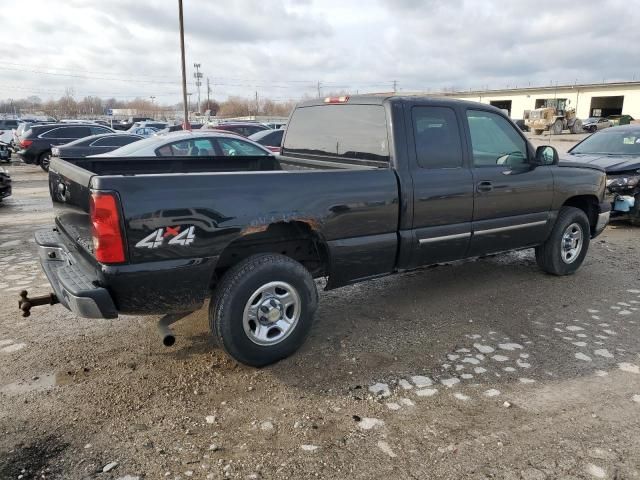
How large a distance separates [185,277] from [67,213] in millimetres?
1255

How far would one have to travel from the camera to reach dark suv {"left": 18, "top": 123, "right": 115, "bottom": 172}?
1789 centimetres

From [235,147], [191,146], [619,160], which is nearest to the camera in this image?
[619,160]

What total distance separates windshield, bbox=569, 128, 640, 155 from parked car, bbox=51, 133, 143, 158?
1192 cm

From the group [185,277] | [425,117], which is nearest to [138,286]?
[185,277]

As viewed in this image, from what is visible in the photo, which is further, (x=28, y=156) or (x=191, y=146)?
(x=28, y=156)

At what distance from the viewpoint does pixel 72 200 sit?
357 cm

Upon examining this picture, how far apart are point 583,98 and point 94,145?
57.8 m

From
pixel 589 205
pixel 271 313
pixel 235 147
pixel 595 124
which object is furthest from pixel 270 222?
pixel 595 124

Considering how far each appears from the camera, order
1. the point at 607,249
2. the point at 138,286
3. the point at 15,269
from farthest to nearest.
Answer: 1. the point at 607,249
2. the point at 15,269
3. the point at 138,286

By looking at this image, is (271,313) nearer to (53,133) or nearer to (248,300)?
(248,300)

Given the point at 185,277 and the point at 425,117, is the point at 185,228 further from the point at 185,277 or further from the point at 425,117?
the point at 425,117

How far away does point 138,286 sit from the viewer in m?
3.09

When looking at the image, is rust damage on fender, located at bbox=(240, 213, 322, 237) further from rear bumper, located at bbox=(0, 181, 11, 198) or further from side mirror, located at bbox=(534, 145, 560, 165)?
rear bumper, located at bbox=(0, 181, 11, 198)

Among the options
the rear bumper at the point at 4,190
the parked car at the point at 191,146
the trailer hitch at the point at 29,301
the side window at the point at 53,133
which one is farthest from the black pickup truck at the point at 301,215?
the side window at the point at 53,133
